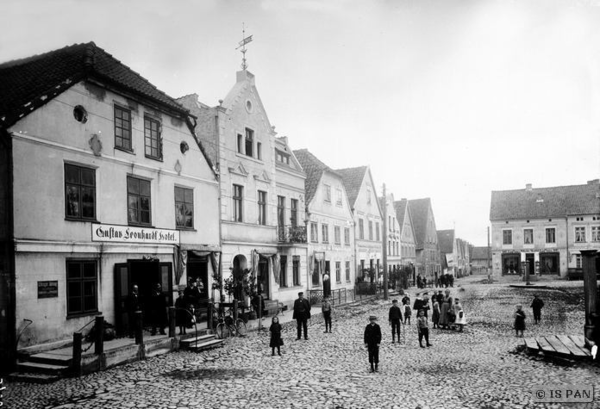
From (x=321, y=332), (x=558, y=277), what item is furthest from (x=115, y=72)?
(x=558, y=277)

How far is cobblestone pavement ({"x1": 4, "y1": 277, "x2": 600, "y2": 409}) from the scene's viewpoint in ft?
32.9

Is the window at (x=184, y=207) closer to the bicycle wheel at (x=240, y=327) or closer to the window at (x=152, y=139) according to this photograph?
the window at (x=152, y=139)

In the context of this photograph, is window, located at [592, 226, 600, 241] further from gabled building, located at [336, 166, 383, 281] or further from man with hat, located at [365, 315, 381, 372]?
man with hat, located at [365, 315, 381, 372]

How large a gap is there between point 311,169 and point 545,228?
3596cm

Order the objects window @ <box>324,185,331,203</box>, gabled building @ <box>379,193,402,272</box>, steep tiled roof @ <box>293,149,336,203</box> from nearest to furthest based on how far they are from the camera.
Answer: steep tiled roof @ <box>293,149,336,203</box>
window @ <box>324,185,331,203</box>
gabled building @ <box>379,193,402,272</box>

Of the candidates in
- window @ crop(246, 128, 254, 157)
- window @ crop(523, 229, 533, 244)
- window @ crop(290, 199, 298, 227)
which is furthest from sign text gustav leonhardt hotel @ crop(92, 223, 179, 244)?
window @ crop(523, 229, 533, 244)

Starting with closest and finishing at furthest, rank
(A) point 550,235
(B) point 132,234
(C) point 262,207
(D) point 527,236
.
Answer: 1. (B) point 132,234
2. (C) point 262,207
3. (A) point 550,235
4. (D) point 527,236

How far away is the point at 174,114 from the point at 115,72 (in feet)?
9.85

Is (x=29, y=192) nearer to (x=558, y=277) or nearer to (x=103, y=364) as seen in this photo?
(x=103, y=364)

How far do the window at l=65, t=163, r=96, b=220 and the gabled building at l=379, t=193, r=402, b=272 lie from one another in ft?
124

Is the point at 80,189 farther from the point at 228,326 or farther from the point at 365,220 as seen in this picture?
the point at 365,220

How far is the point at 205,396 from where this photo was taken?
10453 millimetres

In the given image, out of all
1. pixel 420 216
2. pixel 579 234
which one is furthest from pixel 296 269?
pixel 420 216

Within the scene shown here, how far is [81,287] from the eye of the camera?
15.7 meters
